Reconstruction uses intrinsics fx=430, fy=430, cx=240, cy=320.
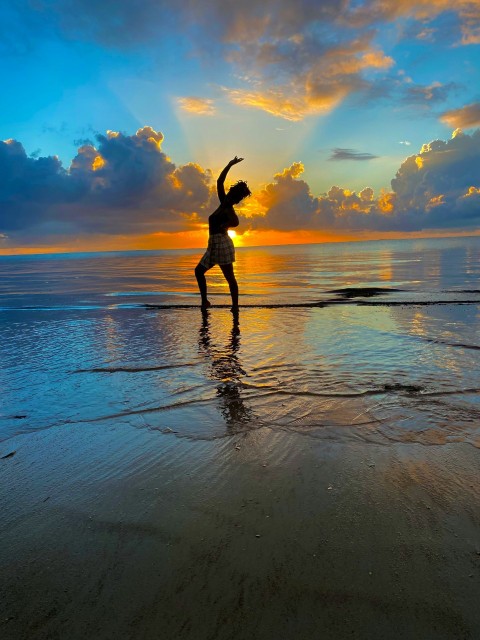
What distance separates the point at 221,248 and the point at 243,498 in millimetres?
6728

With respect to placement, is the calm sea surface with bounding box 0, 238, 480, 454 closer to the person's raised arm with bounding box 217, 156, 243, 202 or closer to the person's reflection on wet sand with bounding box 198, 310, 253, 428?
the person's reflection on wet sand with bounding box 198, 310, 253, 428

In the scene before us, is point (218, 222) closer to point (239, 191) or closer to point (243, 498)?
point (239, 191)

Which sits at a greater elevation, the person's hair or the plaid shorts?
the person's hair

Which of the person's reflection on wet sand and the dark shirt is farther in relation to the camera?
the dark shirt

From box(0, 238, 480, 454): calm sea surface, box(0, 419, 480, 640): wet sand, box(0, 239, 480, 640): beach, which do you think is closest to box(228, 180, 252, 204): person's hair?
box(0, 238, 480, 454): calm sea surface

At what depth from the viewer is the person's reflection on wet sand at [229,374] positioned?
303cm

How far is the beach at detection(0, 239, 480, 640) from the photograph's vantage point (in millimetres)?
1347

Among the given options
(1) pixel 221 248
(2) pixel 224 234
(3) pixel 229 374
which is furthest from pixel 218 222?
(3) pixel 229 374

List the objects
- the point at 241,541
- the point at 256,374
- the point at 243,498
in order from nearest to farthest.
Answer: the point at 241,541, the point at 243,498, the point at 256,374

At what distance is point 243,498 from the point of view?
6.45 ft

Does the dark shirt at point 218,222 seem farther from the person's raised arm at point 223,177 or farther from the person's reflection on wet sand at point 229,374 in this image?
the person's reflection on wet sand at point 229,374

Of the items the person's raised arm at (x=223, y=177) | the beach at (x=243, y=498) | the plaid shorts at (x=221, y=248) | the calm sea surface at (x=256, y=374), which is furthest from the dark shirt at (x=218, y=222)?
the beach at (x=243, y=498)

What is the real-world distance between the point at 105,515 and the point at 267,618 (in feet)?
2.85

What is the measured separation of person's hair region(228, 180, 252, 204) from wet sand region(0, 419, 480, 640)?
643 cm
